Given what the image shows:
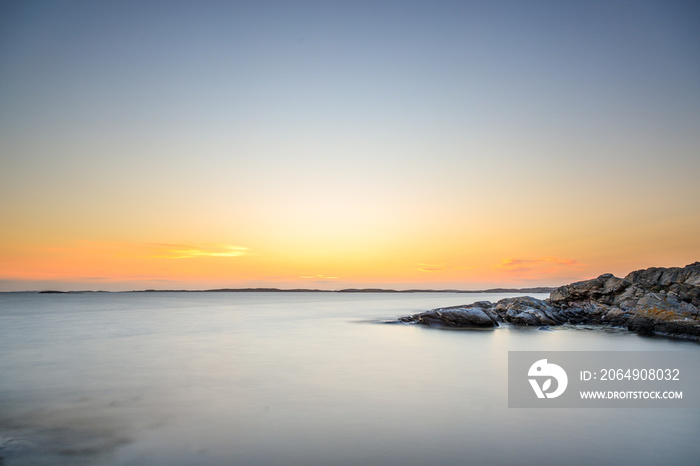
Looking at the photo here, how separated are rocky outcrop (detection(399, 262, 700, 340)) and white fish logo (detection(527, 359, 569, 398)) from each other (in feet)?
38.9

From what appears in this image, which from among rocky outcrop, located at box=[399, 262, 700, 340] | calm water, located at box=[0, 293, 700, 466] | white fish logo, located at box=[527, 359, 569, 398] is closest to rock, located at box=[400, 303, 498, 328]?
rocky outcrop, located at box=[399, 262, 700, 340]

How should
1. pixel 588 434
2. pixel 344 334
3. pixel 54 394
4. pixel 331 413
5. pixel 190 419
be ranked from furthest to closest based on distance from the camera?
pixel 344 334 → pixel 54 394 → pixel 331 413 → pixel 190 419 → pixel 588 434

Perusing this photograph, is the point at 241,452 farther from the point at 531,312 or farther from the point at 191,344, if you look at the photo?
the point at 531,312

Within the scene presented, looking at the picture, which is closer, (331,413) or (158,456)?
(158,456)

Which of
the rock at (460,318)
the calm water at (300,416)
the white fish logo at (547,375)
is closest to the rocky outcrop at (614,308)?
the rock at (460,318)

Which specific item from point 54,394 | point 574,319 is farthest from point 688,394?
point 574,319

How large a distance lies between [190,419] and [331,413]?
3.08 meters

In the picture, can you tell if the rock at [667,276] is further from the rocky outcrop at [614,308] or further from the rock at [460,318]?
the rock at [460,318]

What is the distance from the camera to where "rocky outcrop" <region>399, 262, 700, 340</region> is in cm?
2289

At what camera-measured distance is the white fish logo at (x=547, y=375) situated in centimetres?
1107

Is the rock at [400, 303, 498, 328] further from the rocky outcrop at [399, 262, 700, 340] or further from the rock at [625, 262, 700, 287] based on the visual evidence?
the rock at [625, 262, 700, 287]

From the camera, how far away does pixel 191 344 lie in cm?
2155

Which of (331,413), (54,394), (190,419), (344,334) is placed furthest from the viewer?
(344,334)

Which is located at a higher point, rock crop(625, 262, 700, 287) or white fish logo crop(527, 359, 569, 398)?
rock crop(625, 262, 700, 287)
